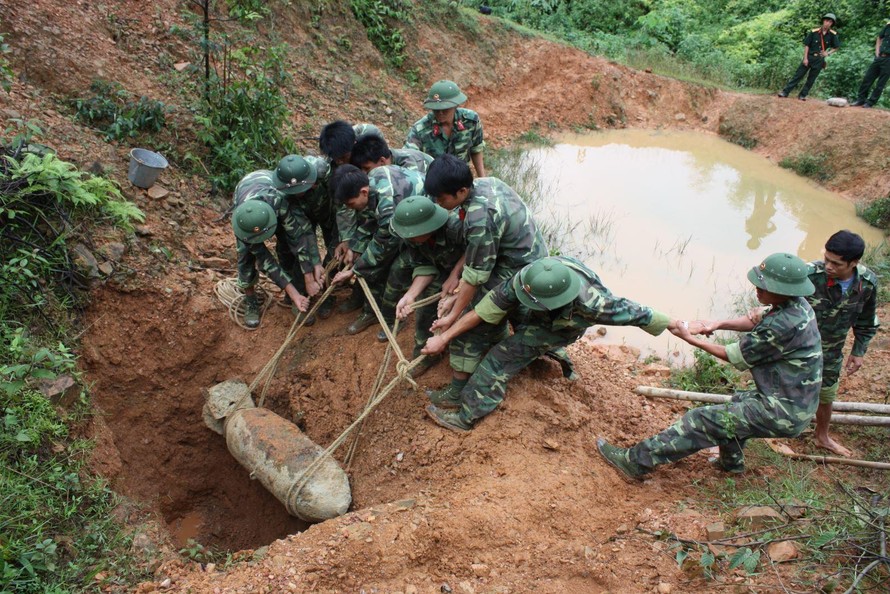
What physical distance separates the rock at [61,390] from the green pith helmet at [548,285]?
114 inches

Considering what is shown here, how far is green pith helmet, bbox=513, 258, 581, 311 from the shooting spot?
3160 millimetres

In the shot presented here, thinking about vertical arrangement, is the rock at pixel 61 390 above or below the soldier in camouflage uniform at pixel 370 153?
below

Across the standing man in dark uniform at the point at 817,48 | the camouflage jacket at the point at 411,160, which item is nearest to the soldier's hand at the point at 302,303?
the camouflage jacket at the point at 411,160

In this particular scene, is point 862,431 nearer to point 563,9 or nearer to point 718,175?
point 718,175

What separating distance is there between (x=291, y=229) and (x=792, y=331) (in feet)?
10.8

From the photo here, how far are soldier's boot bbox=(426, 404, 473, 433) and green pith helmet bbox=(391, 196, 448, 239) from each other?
1.20m

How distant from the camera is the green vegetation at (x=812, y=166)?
10.4m

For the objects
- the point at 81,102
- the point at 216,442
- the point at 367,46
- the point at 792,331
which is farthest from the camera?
the point at 367,46

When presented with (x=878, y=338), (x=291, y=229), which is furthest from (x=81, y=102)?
(x=878, y=338)

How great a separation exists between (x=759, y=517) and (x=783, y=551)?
0.96 ft

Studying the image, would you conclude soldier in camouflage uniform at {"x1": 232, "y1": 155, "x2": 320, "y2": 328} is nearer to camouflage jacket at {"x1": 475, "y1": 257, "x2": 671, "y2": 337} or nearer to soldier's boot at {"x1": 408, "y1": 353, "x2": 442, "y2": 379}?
soldier's boot at {"x1": 408, "y1": 353, "x2": 442, "y2": 379}

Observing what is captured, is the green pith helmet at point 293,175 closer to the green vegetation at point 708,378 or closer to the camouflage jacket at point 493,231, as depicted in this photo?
the camouflage jacket at point 493,231

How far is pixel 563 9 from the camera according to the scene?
1522cm

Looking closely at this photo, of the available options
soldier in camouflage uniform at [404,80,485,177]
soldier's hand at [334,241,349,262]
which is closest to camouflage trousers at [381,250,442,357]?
soldier's hand at [334,241,349,262]
